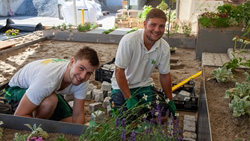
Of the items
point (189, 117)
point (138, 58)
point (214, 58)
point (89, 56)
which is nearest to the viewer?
point (89, 56)

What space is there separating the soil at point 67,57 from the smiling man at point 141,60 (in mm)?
1121

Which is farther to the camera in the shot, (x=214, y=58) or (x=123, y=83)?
(x=214, y=58)

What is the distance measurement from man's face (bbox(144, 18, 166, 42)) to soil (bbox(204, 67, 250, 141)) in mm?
844

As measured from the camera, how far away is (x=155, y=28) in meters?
2.78

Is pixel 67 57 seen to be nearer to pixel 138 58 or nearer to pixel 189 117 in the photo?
pixel 138 58

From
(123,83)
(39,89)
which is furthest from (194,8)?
(39,89)

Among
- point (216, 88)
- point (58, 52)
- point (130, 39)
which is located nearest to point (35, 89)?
point (130, 39)

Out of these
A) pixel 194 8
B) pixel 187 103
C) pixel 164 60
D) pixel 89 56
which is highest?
pixel 194 8

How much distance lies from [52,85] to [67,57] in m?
4.11

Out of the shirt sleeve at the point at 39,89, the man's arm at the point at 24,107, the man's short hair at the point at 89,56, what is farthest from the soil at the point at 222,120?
the man's arm at the point at 24,107

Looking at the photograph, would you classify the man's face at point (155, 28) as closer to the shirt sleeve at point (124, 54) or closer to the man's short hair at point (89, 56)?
the shirt sleeve at point (124, 54)

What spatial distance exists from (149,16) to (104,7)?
1681 cm

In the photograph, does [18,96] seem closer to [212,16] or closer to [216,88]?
[216,88]

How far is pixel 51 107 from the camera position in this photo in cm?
256
